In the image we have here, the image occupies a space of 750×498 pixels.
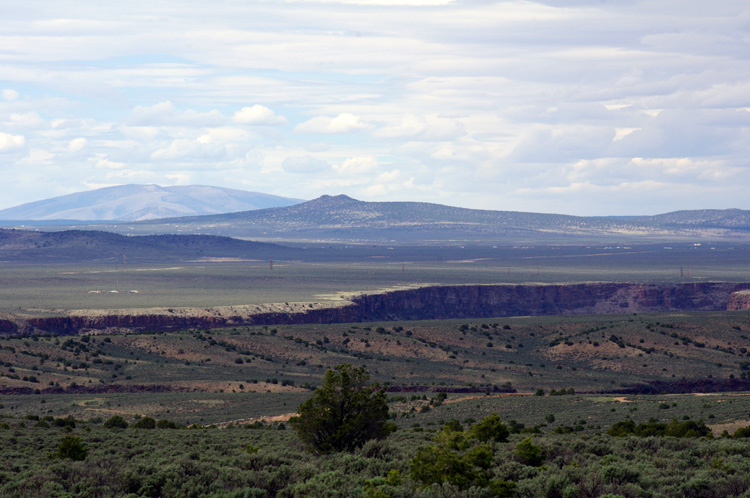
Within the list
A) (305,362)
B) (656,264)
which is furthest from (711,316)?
(656,264)

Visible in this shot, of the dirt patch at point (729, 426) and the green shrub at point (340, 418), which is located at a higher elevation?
the green shrub at point (340, 418)

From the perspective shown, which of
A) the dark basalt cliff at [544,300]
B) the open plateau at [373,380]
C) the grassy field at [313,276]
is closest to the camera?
the open plateau at [373,380]

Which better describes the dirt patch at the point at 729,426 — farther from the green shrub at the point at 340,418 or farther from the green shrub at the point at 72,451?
the green shrub at the point at 72,451

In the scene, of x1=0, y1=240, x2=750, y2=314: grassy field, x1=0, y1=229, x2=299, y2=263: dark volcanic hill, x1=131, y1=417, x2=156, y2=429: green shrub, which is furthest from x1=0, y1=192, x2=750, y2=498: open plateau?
x1=0, y1=229, x2=299, y2=263: dark volcanic hill

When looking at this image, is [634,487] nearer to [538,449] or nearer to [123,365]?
[538,449]

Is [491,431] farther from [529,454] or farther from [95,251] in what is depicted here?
[95,251]

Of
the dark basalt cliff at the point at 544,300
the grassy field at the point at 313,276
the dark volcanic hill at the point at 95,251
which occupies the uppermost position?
the dark volcanic hill at the point at 95,251

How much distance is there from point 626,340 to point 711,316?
1337cm

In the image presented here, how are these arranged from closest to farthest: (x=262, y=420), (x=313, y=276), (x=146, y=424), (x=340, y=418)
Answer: (x=340, y=418), (x=146, y=424), (x=262, y=420), (x=313, y=276)

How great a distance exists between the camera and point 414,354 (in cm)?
6812

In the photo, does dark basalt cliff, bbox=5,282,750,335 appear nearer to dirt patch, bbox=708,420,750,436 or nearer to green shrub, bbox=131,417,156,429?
green shrub, bbox=131,417,156,429

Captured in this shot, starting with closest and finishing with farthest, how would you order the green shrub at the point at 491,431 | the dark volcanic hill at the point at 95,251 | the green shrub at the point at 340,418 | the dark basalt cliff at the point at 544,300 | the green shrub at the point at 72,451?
the green shrub at the point at 72,451 → the green shrub at the point at 340,418 → the green shrub at the point at 491,431 → the dark basalt cliff at the point at 544,300 → the dark volcanic hill at the point at 95,251

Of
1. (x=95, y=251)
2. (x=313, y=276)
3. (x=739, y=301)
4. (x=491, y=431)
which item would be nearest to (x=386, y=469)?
(x=491, y=431)

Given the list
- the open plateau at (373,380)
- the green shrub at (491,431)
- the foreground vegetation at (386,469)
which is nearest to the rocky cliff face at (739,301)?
the open plateau at (373,380)
